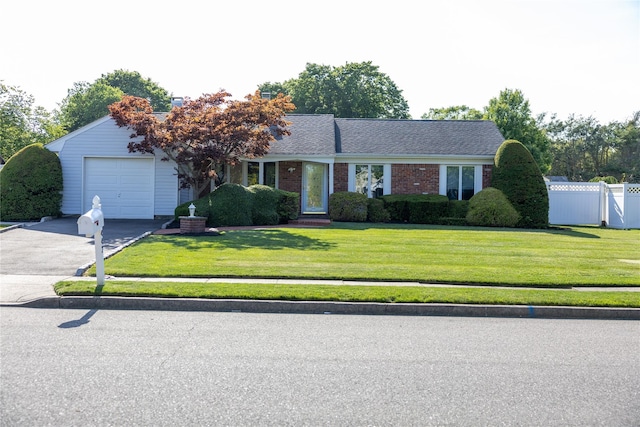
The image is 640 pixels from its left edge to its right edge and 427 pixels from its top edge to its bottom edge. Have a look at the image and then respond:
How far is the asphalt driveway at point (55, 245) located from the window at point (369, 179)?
937 cm

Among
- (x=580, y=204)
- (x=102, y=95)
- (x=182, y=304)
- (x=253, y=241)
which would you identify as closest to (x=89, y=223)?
(x=182, y=304)

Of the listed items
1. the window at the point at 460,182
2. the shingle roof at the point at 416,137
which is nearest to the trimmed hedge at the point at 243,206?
the shingle roof at the point at 416,137

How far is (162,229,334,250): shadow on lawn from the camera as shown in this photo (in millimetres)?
14133

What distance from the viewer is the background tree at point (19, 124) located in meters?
41.7

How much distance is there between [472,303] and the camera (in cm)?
843

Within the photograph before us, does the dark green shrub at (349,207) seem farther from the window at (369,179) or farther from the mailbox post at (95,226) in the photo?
the mailbox post at (95,226)

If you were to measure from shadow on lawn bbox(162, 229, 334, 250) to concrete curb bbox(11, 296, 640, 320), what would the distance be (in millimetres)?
5525

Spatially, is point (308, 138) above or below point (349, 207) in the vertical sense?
above

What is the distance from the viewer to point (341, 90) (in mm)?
48406

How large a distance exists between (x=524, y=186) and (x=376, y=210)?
20.3 ft

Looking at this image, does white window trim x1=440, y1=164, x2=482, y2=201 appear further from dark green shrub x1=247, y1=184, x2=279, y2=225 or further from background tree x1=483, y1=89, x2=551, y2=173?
background tree x1=483, y1=89, x2=551, y2=173

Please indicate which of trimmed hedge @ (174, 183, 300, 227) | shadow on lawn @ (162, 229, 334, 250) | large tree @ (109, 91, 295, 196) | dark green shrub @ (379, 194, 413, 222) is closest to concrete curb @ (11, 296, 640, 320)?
shadow on lawn @ (162, 229, 334, 250)

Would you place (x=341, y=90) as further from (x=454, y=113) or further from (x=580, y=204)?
(x=580, y=204)

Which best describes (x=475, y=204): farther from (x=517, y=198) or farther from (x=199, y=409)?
(x=199, y=409)
